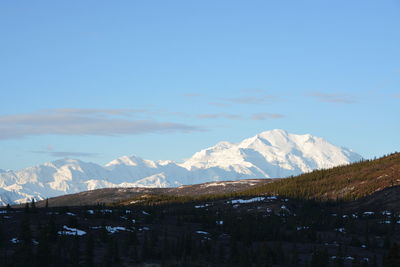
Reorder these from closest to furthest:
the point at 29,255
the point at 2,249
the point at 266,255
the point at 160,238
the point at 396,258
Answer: the point at 396,258, the point at 29,255, the point at 266,255, the point at 2,249, the point at 160,238

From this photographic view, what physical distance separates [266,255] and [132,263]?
2841 cm

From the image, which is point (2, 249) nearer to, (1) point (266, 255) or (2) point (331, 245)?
(1) point (266, 255)

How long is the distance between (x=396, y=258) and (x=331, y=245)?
104m

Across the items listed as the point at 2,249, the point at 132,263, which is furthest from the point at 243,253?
the point at 2,249

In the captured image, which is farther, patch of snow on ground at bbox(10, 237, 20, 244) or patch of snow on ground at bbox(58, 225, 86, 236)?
patch of snow on ground at bbox(58, 225, 86, 236)

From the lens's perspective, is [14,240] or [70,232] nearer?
[14,240]

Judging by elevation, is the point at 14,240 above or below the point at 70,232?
below

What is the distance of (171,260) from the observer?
156 meters

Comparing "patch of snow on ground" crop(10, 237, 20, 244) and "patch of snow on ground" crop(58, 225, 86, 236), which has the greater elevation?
"patch of snow on ground" crop(58, 225, 86, 236)

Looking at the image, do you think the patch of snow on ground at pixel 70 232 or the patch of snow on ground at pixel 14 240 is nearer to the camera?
the patch of snow on ground at pixel 14 240

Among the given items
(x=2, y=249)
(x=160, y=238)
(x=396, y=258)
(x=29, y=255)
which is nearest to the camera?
(x=396, y=258)

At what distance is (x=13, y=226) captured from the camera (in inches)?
7598

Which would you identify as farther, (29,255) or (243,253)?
(243,253)

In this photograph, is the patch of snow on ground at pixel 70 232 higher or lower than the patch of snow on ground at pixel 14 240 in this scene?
higher
